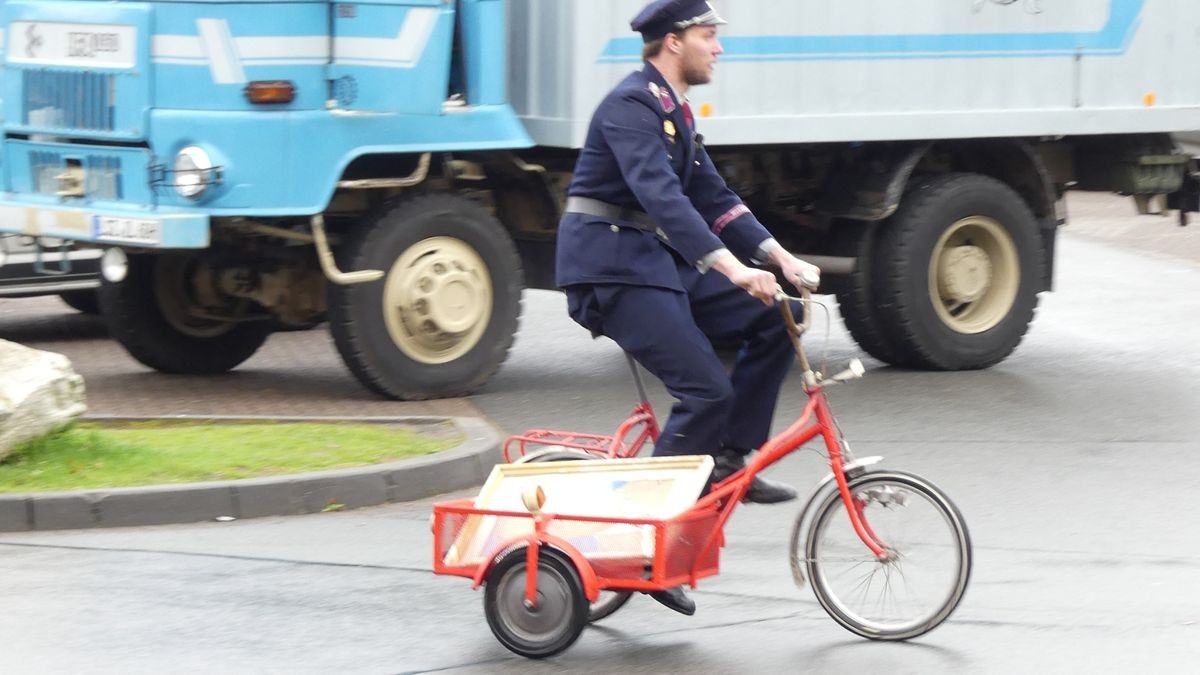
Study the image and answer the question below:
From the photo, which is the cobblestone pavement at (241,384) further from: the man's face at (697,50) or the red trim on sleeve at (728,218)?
the man's face at (697,50)

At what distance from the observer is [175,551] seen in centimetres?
701

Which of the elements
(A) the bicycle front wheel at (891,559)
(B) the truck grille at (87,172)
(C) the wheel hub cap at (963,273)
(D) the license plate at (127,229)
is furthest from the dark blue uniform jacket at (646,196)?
(C) the wheel hub cap at (963,273)

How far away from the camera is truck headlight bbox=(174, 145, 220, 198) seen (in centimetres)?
937

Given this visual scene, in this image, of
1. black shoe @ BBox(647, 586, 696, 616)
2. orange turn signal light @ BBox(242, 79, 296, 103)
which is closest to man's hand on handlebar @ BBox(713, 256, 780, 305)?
black shoe @ BBox(647, 586, 696, 616)

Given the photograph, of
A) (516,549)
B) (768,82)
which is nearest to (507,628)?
(516,549)

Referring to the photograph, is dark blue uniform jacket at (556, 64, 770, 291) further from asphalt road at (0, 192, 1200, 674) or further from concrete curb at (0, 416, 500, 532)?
concrete curb at (0, 416, 500, 532)

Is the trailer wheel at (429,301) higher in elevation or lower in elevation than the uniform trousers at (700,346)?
lower

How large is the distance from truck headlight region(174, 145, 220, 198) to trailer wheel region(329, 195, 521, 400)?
82 cm

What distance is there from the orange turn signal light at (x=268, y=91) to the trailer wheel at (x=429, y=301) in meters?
0.80

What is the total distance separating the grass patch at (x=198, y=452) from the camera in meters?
7.72

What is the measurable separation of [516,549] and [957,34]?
6328 mm

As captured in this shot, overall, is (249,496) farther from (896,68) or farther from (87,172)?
(896,68)

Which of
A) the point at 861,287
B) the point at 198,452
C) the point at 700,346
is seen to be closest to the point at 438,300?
the point at 198,452

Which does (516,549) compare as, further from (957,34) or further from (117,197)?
(957,34)
